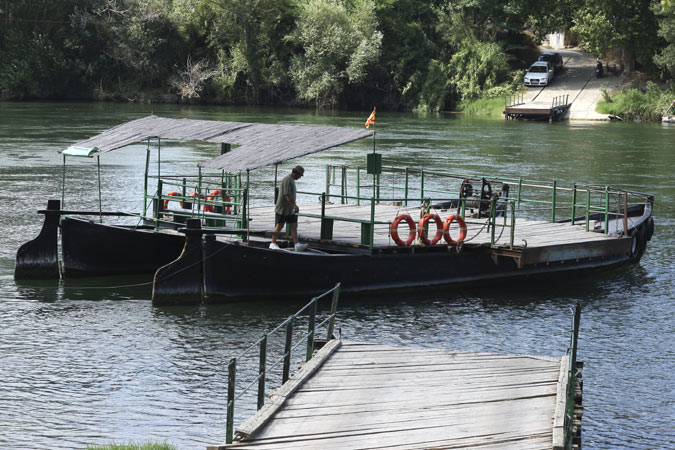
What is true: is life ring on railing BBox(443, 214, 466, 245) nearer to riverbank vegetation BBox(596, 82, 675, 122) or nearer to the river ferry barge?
the river ferry barge

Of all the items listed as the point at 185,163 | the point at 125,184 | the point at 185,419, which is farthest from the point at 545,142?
the point at 185,419

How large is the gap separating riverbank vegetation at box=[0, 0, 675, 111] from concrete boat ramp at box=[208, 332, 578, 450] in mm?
67397

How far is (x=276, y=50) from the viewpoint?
8494 cm

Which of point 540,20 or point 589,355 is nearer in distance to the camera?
point 589,355

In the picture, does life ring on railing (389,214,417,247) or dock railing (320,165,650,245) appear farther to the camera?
dock railing (320,165,650,245)

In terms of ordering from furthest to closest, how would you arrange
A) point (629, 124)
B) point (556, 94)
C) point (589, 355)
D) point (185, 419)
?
point (556, 94)
point (629, 124)
point (589, 355)
point (185, 419)

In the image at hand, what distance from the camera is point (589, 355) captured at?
17.0m

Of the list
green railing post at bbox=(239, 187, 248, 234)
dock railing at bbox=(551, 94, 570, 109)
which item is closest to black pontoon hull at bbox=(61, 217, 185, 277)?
green railing post at bbox=(239, 187, 248, 234)

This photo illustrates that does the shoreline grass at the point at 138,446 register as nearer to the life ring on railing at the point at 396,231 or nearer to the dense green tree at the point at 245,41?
the life ring on railing at the point at 396,231

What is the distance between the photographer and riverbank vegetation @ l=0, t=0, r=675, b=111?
80.3 m

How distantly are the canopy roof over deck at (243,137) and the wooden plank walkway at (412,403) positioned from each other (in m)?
8.10

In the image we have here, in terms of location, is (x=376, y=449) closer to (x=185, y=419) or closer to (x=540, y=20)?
(x=185, y=419)

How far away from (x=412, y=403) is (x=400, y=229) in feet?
39.9

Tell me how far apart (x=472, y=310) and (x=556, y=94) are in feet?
192
